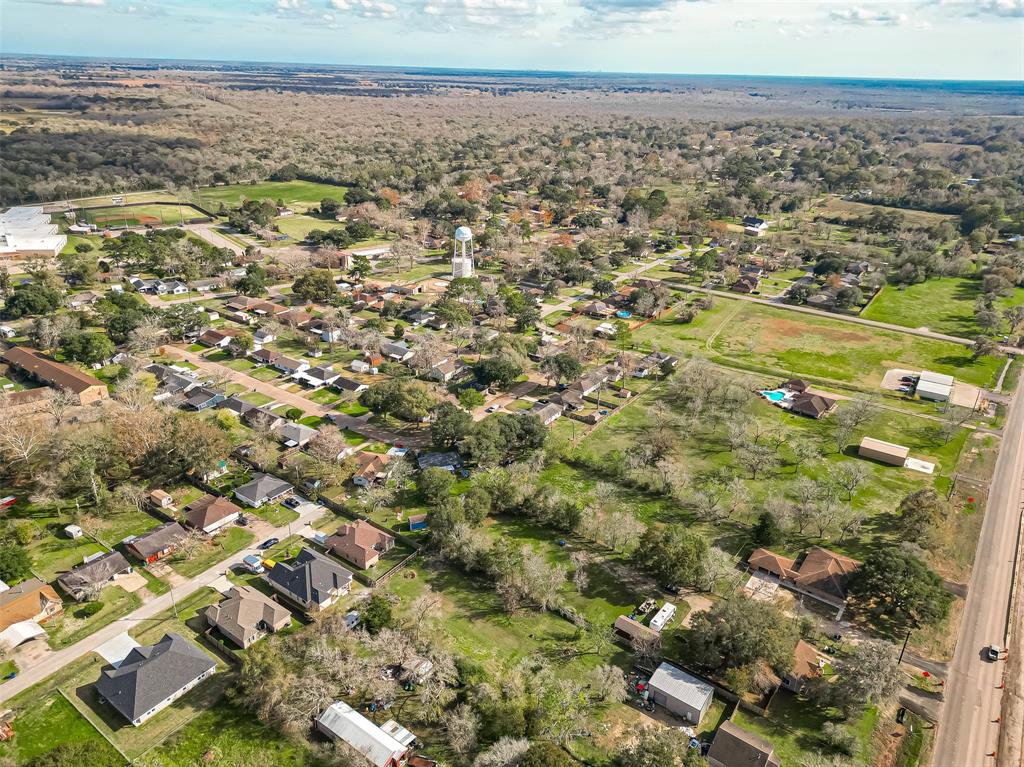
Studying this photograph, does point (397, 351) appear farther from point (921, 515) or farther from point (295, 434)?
point (921, 515)

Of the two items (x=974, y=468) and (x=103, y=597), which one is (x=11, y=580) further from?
(x=974, y=468)

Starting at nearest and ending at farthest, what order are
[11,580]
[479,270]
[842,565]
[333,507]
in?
[11,580] < [842,565] < [333,507] < [479,270]

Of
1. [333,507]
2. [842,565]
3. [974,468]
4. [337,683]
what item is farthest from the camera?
[974,468]

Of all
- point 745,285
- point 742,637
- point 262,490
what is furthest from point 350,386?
point 745,285

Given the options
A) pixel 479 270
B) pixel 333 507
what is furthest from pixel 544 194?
pixel 333 507

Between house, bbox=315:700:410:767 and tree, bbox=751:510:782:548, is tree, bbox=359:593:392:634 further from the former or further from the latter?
tree, bbox=751:510:782:548

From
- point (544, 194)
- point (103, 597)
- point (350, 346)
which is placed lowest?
point (103, 597)
